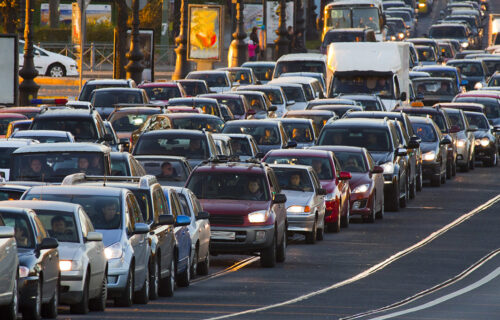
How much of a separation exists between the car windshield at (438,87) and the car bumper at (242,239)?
1368 inches

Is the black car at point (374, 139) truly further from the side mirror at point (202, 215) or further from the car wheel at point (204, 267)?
the side mirror at point (202, 215)

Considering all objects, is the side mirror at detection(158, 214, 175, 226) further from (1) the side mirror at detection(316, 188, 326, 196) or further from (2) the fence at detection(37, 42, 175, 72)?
(2) the fence at detection(37, 42, 175, 72)

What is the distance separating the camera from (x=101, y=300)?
59.9ft

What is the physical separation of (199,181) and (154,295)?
6.10 m

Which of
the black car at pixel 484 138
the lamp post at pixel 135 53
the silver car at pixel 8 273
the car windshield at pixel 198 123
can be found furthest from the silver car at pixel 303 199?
the lamp post at pixel 135 53

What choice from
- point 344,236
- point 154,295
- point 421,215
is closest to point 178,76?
point 421,215

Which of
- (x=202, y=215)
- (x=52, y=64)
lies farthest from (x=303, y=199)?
(x=52, y=64)

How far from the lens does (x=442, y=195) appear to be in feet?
134

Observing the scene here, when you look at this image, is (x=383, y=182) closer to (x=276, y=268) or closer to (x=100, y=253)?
(x=276, y=268)

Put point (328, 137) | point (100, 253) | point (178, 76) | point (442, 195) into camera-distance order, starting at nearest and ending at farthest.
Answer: point (100, 253)
point (328, 137)
point (442, 195)
point (178, 76)

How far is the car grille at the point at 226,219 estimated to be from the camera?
24.9m

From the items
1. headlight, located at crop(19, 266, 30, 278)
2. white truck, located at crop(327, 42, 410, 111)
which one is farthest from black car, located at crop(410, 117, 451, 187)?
headlight, located at crop(19, 266, 30, 278)

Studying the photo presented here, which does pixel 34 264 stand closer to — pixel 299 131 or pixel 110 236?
pixel 110 236

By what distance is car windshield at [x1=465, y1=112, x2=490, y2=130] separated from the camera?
4962cm
